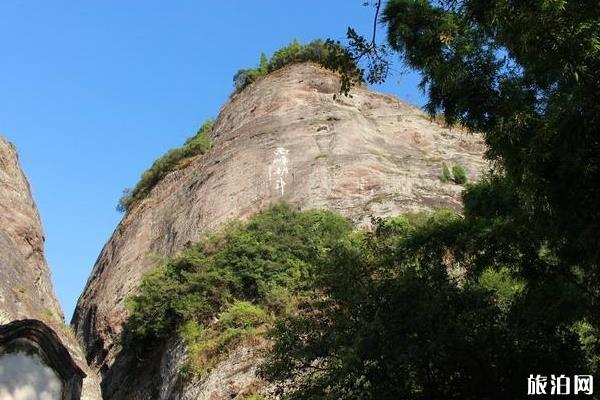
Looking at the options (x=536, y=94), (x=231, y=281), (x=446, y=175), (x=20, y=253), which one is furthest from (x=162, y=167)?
(x=536, y=94)

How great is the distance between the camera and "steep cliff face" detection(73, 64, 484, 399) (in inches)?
815

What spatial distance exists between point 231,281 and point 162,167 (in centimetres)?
1718

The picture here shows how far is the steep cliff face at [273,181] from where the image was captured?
67.9 ft

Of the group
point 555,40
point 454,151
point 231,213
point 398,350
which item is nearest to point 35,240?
point 231,213

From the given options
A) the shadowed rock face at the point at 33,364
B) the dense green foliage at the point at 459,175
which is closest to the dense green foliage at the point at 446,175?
the dense green foliage at the point at 459,175

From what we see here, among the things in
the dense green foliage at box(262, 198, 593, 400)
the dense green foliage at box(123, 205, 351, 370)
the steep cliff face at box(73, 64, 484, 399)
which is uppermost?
the steep cliff face at box(73, 64, 484, 399)

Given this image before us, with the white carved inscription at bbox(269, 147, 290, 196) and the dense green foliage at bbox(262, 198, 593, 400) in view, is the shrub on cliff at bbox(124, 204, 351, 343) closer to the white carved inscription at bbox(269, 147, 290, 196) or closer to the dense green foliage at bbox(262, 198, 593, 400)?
the white carved inscription at bbox(269, 147, 290, 196)

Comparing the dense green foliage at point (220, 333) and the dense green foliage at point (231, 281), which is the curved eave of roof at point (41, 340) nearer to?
the dense green foliage at point (220, 333)

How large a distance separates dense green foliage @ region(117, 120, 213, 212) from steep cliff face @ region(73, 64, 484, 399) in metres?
0.98

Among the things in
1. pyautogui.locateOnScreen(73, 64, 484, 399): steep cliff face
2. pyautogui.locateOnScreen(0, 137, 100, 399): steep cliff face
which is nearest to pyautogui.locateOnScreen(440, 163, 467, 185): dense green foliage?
pyautogui.locateOnScreen(73, 64, 484, 399): steep cliff face

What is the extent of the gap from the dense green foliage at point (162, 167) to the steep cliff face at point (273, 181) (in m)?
0.98

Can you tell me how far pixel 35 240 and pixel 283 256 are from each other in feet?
35.1

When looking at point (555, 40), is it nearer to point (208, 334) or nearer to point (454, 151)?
point (208, 334)

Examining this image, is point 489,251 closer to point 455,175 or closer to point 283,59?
point 455,175
